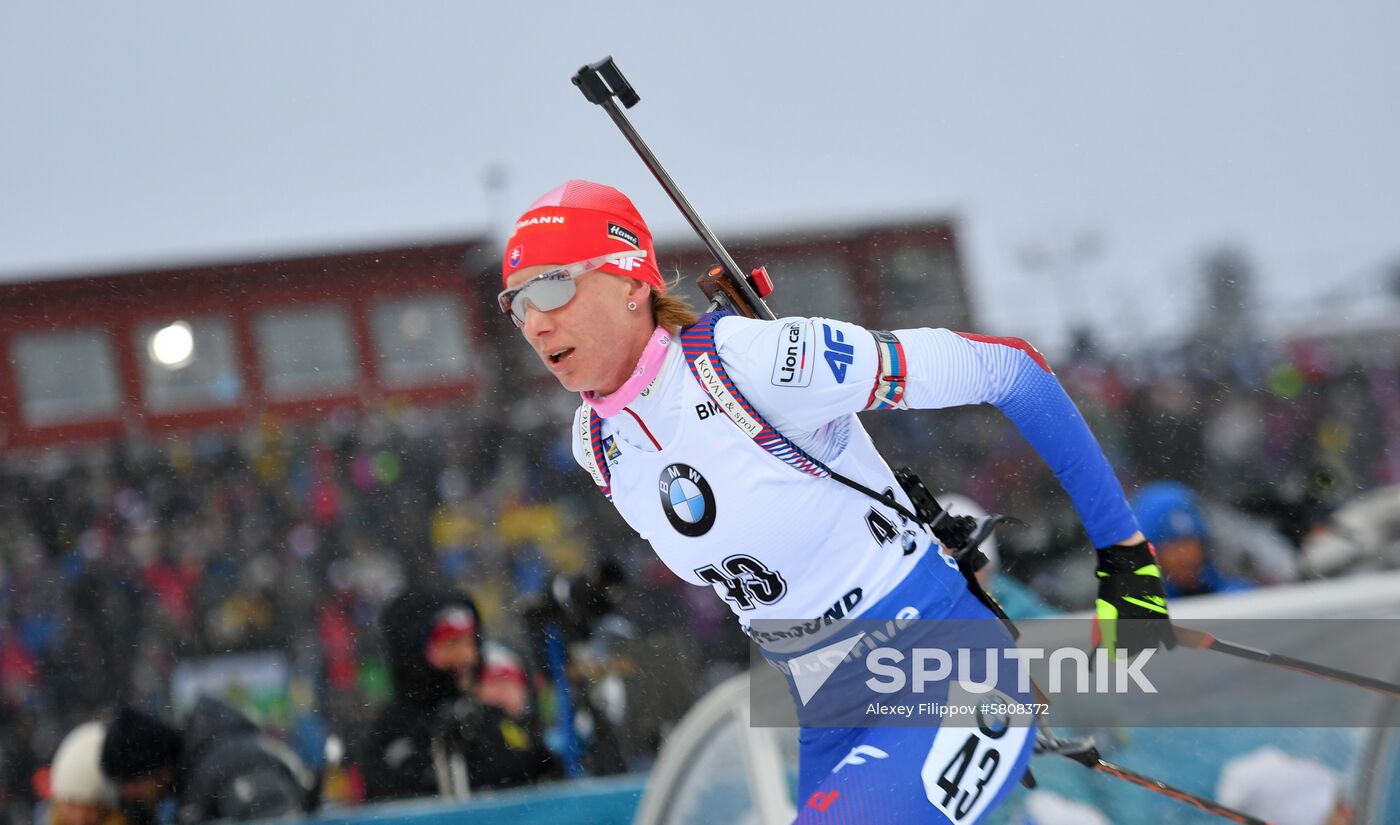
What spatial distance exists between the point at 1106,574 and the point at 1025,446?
7.69 meters

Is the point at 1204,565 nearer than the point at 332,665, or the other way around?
the point at 1204,565

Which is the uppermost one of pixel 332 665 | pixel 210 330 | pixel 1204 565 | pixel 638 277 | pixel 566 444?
pixel 210 330

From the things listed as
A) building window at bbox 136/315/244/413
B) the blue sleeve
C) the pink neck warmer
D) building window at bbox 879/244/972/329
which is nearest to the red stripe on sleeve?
the blue sleeve

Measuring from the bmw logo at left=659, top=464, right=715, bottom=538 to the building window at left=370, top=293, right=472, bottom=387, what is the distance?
923cm

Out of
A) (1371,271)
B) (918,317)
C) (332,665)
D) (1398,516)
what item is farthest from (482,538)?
(1371,271)

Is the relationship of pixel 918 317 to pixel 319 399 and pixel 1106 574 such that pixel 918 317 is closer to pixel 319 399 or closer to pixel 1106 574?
pixel 319 399

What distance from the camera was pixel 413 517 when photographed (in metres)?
9.00

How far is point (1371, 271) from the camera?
36.9ft

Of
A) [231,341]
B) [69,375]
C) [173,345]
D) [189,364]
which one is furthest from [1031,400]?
[69,375]

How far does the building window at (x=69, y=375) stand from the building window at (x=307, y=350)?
172 cm

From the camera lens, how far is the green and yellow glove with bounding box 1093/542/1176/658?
231 centimetres

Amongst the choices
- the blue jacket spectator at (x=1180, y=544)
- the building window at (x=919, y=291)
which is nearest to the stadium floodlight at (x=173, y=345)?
the building window at (x=919, y=291)

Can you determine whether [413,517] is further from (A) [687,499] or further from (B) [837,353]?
(B) [837,353]

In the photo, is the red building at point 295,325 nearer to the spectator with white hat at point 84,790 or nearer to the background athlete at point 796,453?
the spectator with white hat at point 84,790
